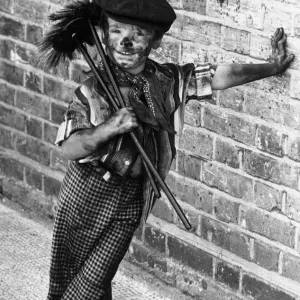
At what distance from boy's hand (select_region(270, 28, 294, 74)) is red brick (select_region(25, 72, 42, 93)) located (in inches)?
86.1

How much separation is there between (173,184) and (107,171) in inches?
47.4

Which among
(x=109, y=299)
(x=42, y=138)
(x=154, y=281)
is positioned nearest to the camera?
(x=109, y=299)

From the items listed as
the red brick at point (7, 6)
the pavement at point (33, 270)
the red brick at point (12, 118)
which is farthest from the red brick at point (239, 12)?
the red brick at point (12, 118)

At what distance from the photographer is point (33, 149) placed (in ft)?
22.2

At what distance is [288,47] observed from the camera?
4.73 m

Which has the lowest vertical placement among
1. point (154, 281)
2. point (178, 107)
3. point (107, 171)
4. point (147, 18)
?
point (154, 281)

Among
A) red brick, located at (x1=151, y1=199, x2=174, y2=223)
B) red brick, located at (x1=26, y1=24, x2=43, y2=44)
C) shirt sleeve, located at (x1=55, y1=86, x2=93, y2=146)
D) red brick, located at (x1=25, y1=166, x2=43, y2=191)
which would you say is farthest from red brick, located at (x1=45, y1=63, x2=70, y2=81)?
shirt sleeve, located at (x1=55, y1=86, x2=93, y2=146)

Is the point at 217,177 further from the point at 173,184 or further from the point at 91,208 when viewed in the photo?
the point at 91,208

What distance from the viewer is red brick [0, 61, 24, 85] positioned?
676 cm

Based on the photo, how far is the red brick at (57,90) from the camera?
629 cm

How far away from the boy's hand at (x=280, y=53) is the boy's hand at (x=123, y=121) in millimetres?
805

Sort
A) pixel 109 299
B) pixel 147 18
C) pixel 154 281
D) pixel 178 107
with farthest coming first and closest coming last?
pixel 154 281 → pixel 109 299 → pixel 178 107 → pixel 147 18

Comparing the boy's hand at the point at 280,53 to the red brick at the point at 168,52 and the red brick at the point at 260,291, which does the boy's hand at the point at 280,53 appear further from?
the red brick at the point at 260,291

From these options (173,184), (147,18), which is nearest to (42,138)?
(173,184)
